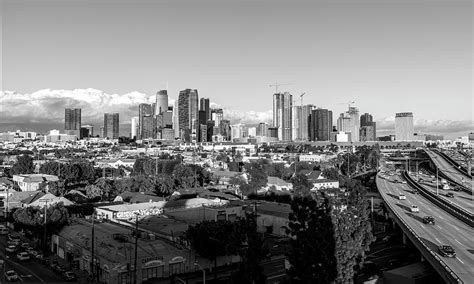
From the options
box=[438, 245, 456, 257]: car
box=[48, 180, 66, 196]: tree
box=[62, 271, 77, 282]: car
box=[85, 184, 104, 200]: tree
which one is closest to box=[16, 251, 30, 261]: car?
box=[62, 271, 77, 282]: car

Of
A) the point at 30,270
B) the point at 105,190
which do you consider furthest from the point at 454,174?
the point at 30,270

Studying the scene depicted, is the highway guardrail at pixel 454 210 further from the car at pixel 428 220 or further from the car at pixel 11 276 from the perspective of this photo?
the car at pixel 11 276

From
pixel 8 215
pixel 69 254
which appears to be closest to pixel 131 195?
pixel 8 215

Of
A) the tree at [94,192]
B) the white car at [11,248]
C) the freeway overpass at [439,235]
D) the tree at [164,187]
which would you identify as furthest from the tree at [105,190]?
the freeway overpass at [439,235]

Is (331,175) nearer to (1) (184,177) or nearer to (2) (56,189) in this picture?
(1) (184,177)

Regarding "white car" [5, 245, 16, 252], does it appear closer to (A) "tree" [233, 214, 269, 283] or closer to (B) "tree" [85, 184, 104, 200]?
(A) "tree" [233, 214, 269, 283]

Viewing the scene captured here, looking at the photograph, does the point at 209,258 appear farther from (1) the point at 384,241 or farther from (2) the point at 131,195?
(2) the point at 131,195
